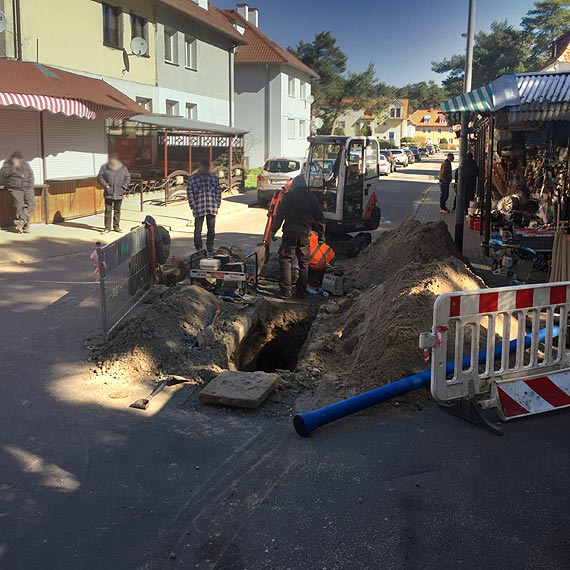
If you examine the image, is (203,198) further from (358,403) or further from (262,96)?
(262,96)

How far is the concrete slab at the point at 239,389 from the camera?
5.40 meters

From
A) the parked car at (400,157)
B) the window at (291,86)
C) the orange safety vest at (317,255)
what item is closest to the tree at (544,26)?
the parked car at (400,157)

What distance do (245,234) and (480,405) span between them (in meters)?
11.8

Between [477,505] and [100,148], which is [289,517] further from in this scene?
[100,148]

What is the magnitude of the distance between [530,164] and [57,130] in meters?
12.0

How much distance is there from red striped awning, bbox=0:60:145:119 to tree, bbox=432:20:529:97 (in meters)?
38.9

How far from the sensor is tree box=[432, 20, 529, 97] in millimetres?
52344

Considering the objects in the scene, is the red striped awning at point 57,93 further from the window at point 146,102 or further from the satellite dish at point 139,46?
the window at point 146,102

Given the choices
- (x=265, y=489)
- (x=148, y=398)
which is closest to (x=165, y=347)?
(x=148, y=398)

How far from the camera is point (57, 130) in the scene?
17469mm

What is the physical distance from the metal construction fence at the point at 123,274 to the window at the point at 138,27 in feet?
54.0

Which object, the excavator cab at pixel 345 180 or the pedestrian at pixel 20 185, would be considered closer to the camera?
the excavator cab at pixel 345 180

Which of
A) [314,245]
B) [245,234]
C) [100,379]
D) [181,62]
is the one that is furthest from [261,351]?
[181,62]

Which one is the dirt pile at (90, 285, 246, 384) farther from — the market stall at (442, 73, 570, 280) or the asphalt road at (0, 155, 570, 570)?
the market stall at (442, 73, 570, 280)
